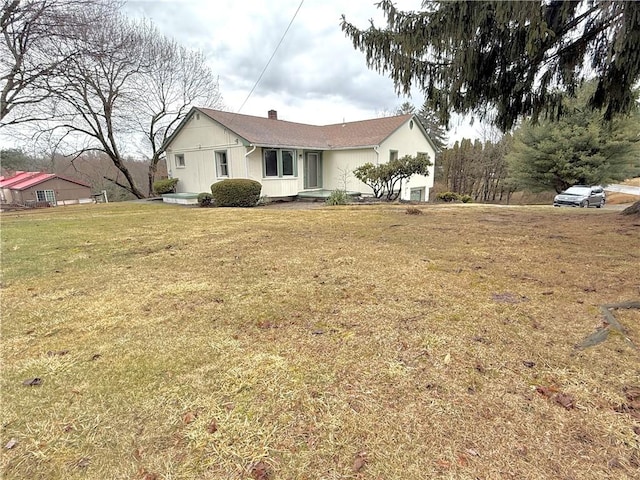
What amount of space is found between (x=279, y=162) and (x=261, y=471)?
14.4 meters

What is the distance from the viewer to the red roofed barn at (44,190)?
2702cm

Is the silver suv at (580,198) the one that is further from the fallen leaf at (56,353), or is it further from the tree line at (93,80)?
the tree line at (93,80)

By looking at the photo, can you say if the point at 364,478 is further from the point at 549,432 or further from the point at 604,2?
the point at 604,2

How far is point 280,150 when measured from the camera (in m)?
14.7

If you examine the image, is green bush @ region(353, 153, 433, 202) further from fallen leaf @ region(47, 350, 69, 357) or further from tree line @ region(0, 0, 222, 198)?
fallen leaf @ region(47, 350, 69, 357)

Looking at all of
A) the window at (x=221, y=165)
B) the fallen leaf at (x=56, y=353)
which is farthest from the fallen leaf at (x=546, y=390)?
the window at (x=221, y=165)

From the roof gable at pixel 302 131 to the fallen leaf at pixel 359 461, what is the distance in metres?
13.3

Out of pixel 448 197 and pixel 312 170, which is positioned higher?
pixel 312 170

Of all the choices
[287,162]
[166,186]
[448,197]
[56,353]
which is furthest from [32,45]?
[448,197]

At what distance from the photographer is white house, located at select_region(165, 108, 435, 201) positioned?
1433 centimetres

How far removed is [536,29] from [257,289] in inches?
181

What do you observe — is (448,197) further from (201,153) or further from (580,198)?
(201,153)

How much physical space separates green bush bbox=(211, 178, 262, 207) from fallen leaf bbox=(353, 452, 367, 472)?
12.1m

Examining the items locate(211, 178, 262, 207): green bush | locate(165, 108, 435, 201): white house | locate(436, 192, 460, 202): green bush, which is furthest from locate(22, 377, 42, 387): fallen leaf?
locate(436, 192, 460, 202): green bush
